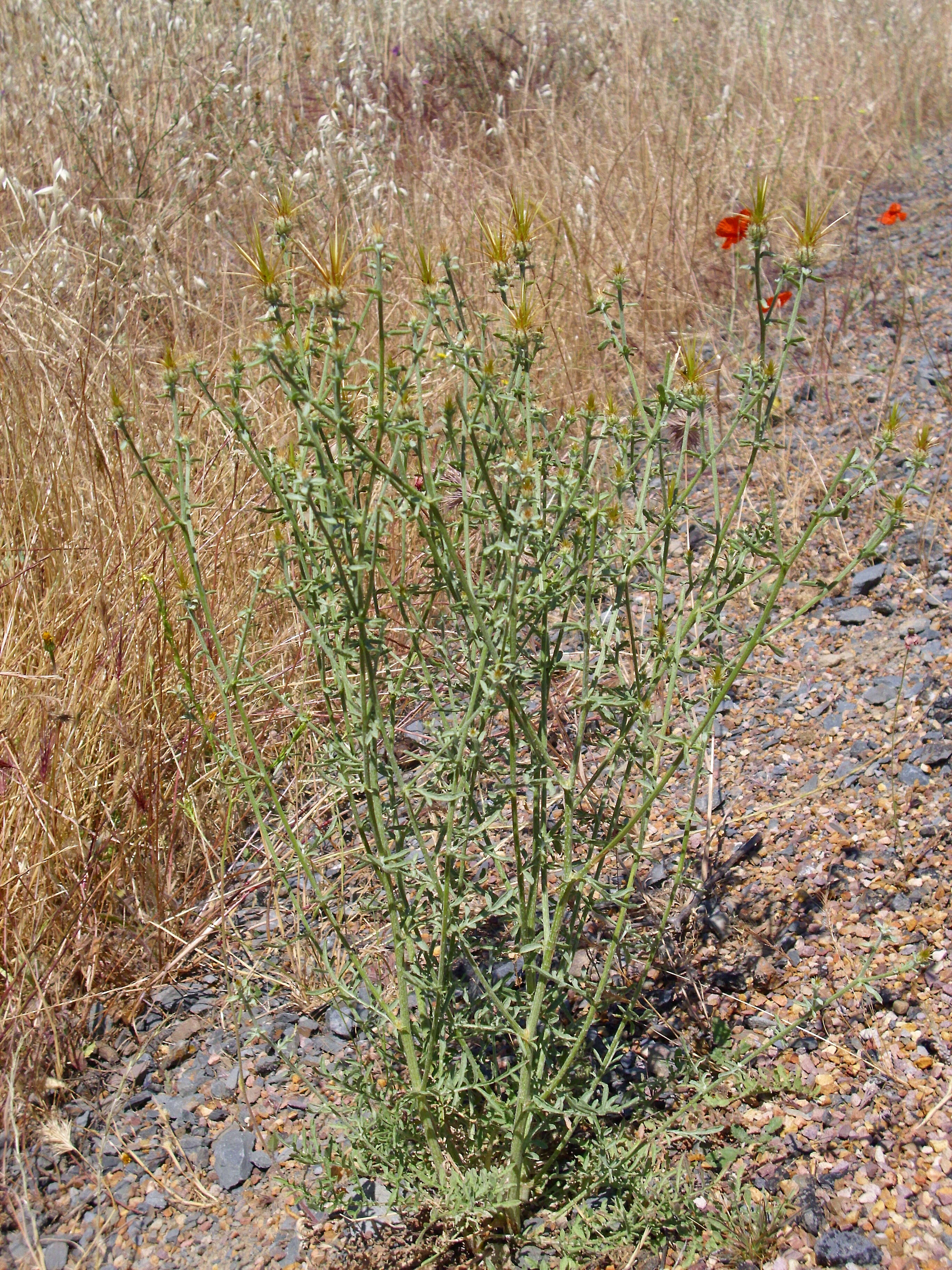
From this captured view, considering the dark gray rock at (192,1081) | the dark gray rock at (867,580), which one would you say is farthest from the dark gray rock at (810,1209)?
the dark gray rock at (867,580)

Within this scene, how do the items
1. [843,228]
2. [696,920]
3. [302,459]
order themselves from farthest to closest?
[843,228], [696,920], [302,459]

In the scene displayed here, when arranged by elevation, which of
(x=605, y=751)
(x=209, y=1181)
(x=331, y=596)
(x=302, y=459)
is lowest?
(x=209, y=1181)

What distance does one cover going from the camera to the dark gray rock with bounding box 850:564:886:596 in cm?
281

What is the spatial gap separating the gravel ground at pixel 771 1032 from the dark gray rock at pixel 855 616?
5 centimetres

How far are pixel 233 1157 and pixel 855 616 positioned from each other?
1.93 m

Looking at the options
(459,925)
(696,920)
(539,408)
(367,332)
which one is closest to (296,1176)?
(459,925)

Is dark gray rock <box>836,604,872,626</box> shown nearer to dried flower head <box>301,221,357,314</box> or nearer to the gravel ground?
the gravel ground

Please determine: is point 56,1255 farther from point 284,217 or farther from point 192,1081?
point 284,217

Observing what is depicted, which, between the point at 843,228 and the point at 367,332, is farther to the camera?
the point at 843,228

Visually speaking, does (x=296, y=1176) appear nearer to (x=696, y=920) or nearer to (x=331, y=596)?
(x=696, y=920)

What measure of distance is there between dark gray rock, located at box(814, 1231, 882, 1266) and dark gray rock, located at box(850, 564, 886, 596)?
1711mm

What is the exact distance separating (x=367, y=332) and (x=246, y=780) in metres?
2.58

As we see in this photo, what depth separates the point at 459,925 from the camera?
1.42 m

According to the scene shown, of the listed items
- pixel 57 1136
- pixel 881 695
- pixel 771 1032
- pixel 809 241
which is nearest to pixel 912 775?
pixel 881 695
